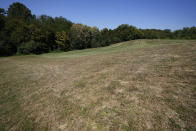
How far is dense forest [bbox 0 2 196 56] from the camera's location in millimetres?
34366

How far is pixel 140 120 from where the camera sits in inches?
99.7

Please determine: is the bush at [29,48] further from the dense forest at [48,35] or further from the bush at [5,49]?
the bush at [5,49]

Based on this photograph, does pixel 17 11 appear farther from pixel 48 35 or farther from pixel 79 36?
pixel 79 36

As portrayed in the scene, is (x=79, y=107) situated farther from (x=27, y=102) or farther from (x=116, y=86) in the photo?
(x=27, y=102)

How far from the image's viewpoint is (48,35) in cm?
4259

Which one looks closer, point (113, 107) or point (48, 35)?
point (113, 107)

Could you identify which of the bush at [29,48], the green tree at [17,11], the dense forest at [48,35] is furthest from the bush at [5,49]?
the green tree at [17,11]

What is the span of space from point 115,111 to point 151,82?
2.41 m

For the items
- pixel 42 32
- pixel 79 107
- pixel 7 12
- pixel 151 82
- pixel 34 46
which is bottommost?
pixel 79 107

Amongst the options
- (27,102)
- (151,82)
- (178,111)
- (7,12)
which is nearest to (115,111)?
(178,111)

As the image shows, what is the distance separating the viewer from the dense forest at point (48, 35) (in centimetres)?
3437

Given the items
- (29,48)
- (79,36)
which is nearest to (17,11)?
(29,48)

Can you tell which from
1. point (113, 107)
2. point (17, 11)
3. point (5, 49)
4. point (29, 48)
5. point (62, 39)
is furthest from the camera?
point (17, 11)

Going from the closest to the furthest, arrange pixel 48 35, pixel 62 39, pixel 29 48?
pixel 29 48
pixel 48 35
pixel 62 39
